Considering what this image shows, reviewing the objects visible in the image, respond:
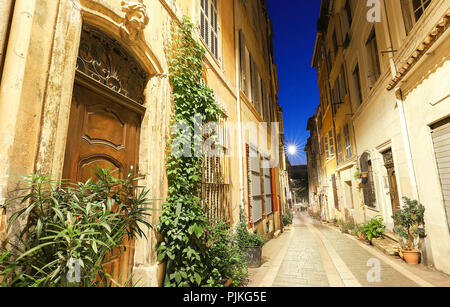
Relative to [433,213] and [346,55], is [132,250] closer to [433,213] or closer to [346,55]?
[433,213]

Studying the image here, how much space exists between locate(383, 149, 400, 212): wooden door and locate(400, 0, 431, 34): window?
336cm

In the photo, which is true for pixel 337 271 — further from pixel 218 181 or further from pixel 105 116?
pixel 105 116

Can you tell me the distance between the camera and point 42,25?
1709 millimetres

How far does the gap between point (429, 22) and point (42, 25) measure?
6.05m

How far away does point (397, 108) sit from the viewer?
17.9 ft

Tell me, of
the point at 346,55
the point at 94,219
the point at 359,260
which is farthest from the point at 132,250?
the point at 346,55

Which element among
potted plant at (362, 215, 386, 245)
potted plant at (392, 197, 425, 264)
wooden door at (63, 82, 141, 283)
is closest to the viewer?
wooden door at (63, 82, 141, 283)

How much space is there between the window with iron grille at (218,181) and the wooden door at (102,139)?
1.51m

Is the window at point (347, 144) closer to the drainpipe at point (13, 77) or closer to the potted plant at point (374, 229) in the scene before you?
the potted plant at point (374, 229)

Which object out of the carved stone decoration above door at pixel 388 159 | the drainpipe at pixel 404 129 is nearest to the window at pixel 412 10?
the drainpipe at pixel 404 129

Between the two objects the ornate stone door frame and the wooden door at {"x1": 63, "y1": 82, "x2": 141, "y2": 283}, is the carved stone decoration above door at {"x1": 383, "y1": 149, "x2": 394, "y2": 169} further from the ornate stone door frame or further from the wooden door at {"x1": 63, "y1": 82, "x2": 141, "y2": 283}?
the wooden door at {"x1": 63, "y1": 82, "x2": 141, "y2": 283}

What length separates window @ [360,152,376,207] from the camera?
317 inches

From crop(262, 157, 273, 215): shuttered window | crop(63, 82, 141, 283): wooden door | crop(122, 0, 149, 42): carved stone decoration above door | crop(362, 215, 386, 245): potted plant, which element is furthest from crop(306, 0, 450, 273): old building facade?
crop(63, 82, 141, 283): wooden door
